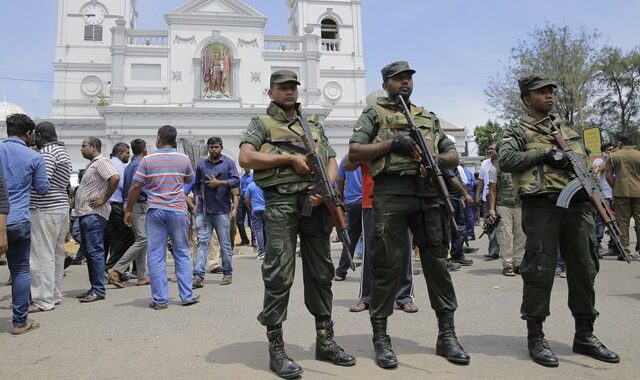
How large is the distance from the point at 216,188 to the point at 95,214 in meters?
1.46

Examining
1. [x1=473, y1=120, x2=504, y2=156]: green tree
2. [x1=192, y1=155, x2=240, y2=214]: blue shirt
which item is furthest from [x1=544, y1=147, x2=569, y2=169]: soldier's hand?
[x1=473, y1=120, x2=504, y2=156]: green tree

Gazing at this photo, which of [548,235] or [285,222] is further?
[548,235]

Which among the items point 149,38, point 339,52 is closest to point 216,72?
point 149,38

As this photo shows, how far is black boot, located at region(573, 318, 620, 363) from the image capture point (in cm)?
335

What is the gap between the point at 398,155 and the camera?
136 inches

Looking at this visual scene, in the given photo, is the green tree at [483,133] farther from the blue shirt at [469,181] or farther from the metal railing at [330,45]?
the blue shirt at [469,181]

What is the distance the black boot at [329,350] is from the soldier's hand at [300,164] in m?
1.07

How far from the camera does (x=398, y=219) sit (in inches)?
138

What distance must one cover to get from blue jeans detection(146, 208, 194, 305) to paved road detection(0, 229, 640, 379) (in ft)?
0.65

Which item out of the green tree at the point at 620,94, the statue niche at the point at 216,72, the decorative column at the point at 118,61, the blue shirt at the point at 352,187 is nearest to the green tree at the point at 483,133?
the green tree at the point at 620,94

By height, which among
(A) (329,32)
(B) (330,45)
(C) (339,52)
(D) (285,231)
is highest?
(A) (329,32)

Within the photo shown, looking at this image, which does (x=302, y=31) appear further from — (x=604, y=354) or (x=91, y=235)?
(x=604, y=354)

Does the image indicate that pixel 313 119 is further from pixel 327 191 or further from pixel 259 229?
pixel 259 229

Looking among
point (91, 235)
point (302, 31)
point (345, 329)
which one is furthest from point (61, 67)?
point (345, 329)
